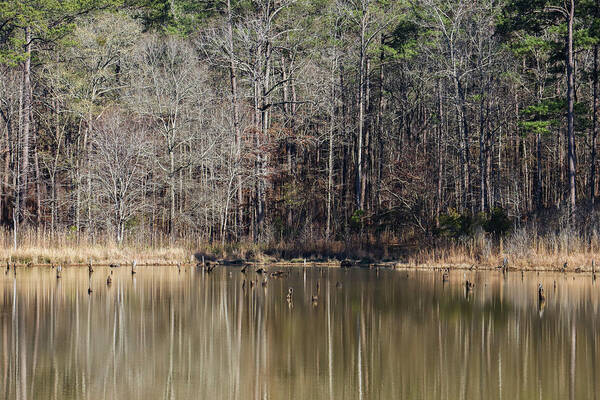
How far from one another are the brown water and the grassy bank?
10.3 feet

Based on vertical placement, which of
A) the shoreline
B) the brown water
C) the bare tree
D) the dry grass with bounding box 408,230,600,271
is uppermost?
the bare tree

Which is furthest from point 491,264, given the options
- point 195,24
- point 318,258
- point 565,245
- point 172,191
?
point 195,24

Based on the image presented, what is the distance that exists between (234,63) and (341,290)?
22254 millimetres

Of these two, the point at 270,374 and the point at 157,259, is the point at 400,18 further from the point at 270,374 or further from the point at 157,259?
the point at 270,374

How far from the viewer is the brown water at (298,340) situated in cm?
1169

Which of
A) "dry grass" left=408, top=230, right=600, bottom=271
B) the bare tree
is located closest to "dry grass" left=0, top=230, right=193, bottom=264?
the bare tree

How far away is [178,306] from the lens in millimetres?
19906

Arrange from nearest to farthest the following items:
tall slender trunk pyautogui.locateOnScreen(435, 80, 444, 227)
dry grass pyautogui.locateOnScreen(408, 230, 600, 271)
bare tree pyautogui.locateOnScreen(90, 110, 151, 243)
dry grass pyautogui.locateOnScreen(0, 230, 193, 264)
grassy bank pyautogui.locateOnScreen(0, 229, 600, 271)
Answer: dry grass pyautogui.locateOnScreen(408, 230, 600, 271) < grassy bank pyautogui.locateOnScreen(0, 229, 600, 271) < dry grass pyautogui.locateOnScreen(0, 230, 193, 264) < bare tree pyautogui.locateOnScreen(90, 110, 151, 243) < tall slender trunk pyautogui.locateOnScreen(435, 80, 444, 227)

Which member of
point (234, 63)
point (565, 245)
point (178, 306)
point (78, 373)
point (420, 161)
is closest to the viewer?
point (78, 373)

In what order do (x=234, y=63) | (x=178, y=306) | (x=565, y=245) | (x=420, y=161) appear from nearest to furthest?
(x=178, y=306) → (x=565, y=245) → (x=420, y=161) → (x=234, y=63)

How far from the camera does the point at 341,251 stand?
1358 inches

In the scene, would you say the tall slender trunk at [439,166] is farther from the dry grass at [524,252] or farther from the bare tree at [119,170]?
the bare tree at [119,170]

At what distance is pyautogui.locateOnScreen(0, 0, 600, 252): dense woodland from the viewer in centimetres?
3825

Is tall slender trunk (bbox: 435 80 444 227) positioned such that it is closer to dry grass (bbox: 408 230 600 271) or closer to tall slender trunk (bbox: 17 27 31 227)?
dry grass (bbox: 408 230 600 271)
